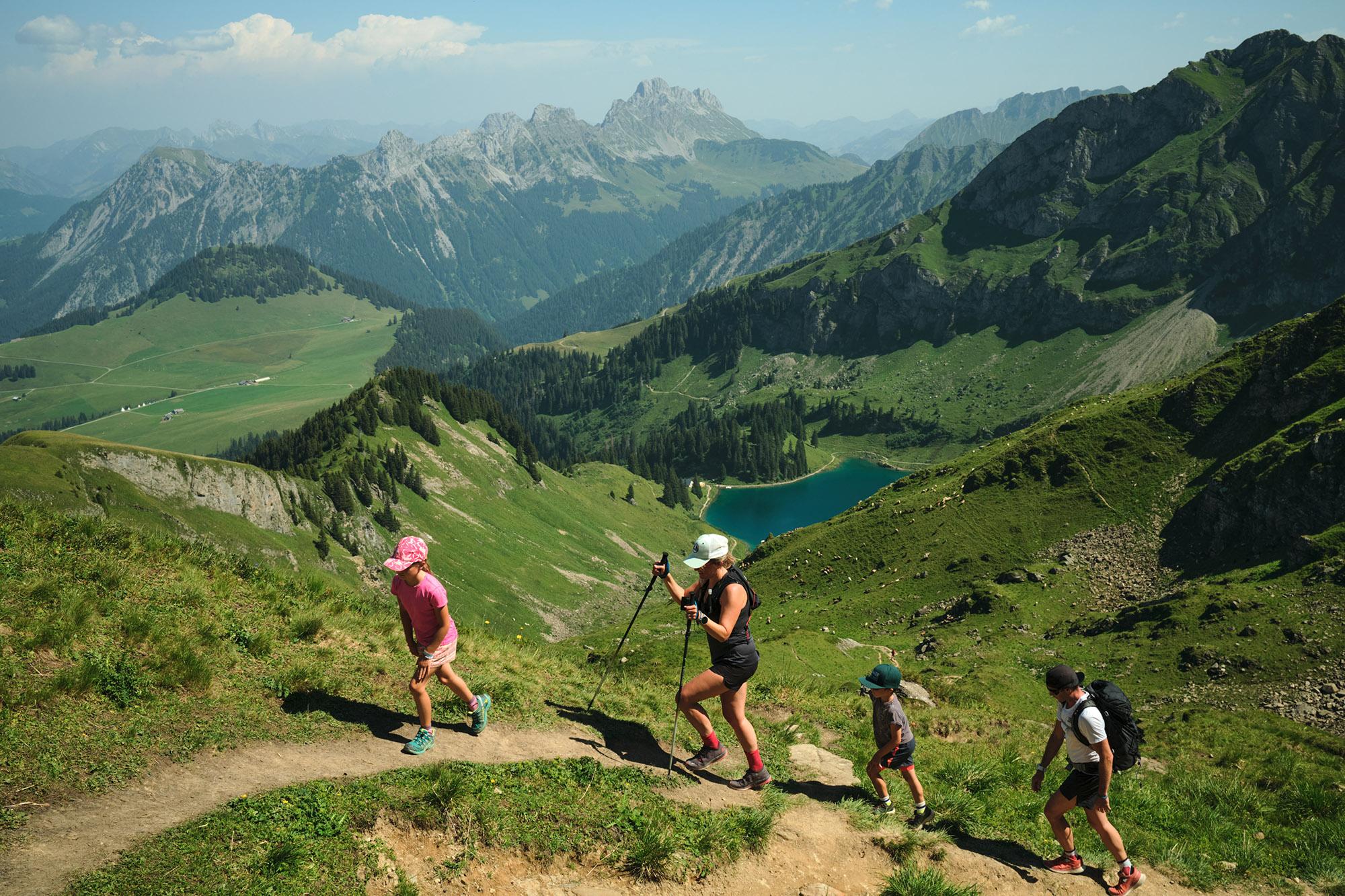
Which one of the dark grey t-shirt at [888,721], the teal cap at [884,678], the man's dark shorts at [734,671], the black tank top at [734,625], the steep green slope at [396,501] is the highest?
the black tank top at [734,625]

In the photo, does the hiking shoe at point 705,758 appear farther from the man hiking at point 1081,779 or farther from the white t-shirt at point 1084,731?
the white t-shirt at point 1084,731

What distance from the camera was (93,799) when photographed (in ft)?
34.6

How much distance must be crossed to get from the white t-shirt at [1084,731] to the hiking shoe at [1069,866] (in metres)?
→ 1.81

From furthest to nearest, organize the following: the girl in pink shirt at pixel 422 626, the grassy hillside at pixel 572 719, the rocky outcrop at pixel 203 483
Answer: the rocky outcrop at pixel 203 483
the girl in pink shirt at pixel 422 626
the grassy hillside at pixel 572 719

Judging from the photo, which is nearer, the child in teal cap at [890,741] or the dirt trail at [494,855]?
the dirt trail at [494,855]

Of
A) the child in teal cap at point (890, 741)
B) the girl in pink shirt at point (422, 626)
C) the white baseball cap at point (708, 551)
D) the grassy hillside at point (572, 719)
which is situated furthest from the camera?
the child in teal cap at point (890, 741)

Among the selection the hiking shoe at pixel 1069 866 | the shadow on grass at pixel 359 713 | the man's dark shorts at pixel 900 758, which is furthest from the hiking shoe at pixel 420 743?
the hiking shoe at pixel 1069 866

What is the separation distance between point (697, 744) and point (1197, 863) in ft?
32.3

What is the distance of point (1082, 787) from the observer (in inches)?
531

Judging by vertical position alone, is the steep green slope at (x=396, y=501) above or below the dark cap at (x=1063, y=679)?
below

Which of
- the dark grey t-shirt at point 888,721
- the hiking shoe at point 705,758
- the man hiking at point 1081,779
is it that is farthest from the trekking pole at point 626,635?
the man hiking at point 1081,779

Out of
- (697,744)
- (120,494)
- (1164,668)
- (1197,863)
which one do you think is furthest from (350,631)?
(120,494)

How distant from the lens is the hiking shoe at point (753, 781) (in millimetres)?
14836

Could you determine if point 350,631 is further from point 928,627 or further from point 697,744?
point 928,627
